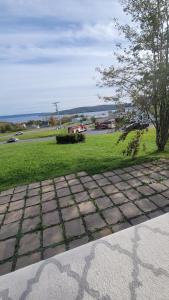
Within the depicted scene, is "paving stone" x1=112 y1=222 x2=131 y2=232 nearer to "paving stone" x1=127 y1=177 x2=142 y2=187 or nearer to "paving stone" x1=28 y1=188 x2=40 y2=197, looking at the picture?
"paving stone" x1=127 y1=177 x2=142 y2=187

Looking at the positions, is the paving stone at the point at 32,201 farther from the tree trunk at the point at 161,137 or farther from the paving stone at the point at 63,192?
the tree trunk at the point at 161,137

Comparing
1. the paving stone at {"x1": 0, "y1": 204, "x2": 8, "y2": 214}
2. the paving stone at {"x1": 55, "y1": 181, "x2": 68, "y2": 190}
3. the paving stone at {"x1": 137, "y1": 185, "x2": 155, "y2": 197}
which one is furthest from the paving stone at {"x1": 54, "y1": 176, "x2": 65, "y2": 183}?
the paving stone at {"x1": 137, "y1": 185, "x2": 155, "y2": 197}

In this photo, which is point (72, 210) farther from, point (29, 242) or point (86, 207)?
point (29, 242)

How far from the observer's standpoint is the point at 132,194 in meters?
3.61

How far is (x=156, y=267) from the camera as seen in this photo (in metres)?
1.98

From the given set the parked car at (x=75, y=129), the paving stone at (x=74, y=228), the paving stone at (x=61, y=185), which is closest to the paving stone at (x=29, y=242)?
the paving stone at (x=74, y=228)

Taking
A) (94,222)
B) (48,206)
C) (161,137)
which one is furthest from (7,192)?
(161,137)

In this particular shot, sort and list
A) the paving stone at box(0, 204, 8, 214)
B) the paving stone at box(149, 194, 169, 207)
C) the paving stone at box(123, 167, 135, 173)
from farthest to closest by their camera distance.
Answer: the paving stone at box(123, 167, 135, 173), the paving stone at box(0, 204, 8, 214), the paving stone at box(149, 194, 169, 207)

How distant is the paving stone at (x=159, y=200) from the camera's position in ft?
10.4

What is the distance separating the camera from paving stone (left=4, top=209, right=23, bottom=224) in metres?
3.27

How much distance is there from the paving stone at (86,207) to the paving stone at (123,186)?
726 millimetres

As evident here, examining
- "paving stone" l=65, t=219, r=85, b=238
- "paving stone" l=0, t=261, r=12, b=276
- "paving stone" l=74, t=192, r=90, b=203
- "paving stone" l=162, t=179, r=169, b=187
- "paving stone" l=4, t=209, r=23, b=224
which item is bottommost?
"paving stone" l=0, t=261, r=12, b=276

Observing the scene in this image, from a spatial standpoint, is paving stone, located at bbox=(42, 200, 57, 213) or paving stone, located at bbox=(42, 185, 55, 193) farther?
paving stone, located at bbox=(42, 185, 55, 193)

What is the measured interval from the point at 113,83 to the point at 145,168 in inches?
112
